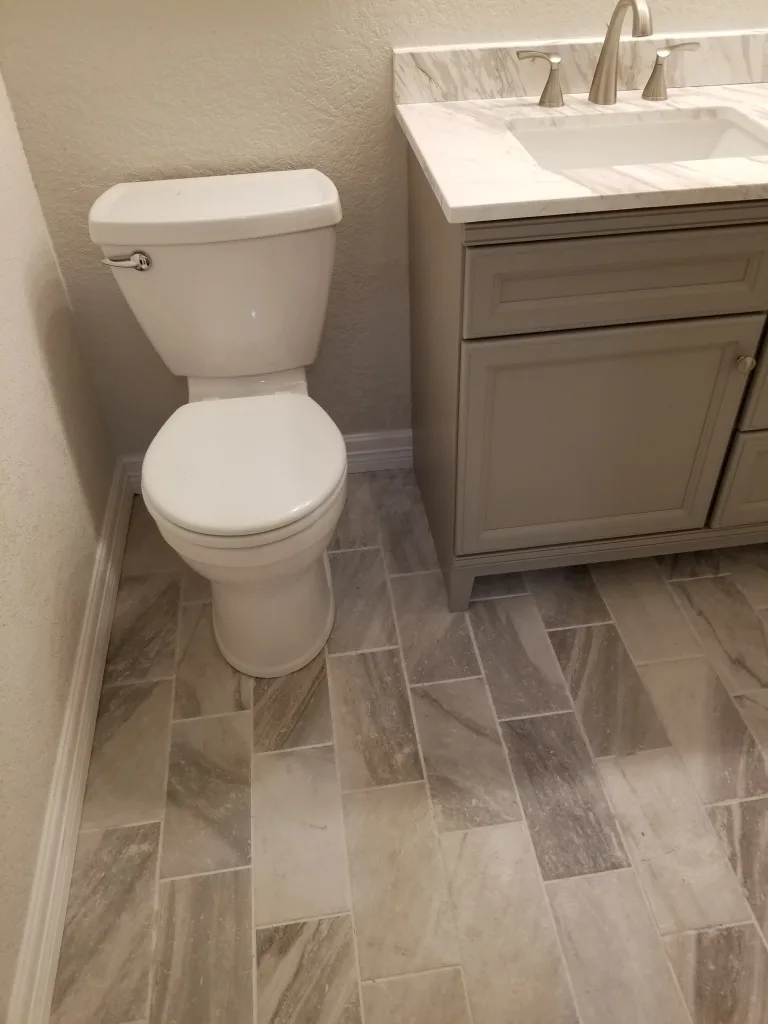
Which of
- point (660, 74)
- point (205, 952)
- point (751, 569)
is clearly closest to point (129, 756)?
point (205, 952)

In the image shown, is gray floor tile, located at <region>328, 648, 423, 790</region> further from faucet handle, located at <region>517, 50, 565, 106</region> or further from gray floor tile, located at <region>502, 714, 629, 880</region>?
faucet handle, located at <region>517, 50, 565, 106</region>

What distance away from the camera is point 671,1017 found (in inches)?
45.1

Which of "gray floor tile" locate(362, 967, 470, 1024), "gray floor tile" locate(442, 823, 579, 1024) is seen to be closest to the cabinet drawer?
"gray floor tile" locate(442, 823, 579, 1024)

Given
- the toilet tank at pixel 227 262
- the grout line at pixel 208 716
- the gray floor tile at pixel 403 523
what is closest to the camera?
the toilet tank at pixel 227 262

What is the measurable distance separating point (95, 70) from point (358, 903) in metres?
1.58

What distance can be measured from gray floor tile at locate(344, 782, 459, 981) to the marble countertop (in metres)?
1.00

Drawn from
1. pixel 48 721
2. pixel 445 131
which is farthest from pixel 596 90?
pixel 48 721

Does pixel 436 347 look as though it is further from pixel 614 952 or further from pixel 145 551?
pixel 614 952

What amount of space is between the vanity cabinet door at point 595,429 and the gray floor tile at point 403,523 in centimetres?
29

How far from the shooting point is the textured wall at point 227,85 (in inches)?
57.7

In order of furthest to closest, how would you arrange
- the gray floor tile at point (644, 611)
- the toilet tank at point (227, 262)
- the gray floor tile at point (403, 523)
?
the gray floor tile at point (403, 523) → the gray floor tile at point (644, 611) → the toilet tank at point (227, 262)

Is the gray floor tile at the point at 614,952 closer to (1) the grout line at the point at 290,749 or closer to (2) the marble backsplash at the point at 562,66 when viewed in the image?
(1) the grout line at the point at 290,749

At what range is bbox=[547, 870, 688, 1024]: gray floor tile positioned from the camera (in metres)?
1.16

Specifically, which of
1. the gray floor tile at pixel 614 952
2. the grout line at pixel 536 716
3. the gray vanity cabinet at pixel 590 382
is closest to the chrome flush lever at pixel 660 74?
the gray vanity cabinet at pixel 590 382
